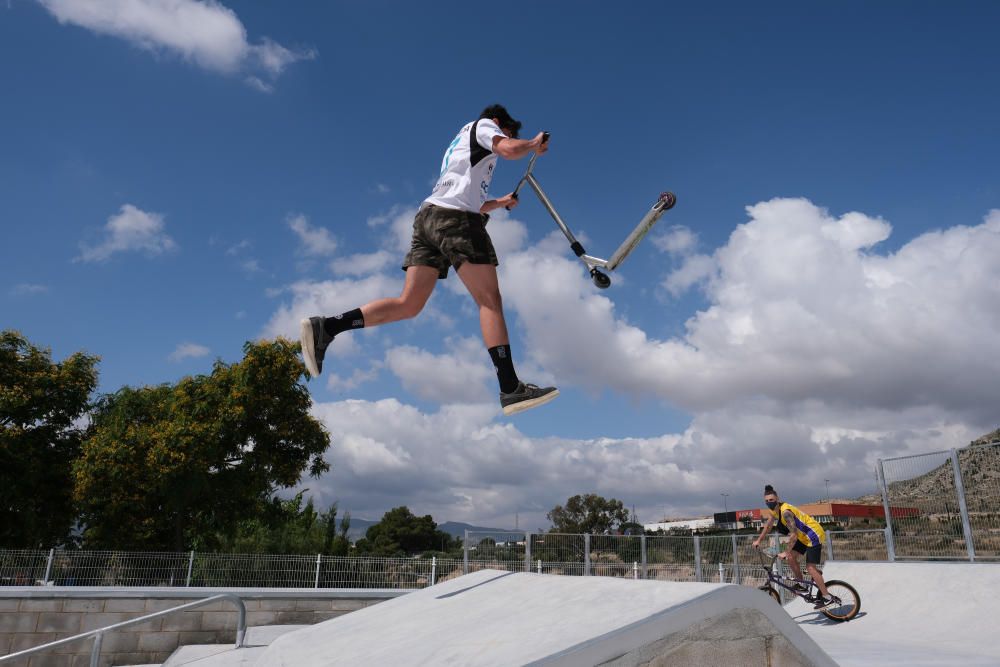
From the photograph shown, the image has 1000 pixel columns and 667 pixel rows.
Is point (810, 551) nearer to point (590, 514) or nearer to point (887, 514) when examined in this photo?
point (887, 514)


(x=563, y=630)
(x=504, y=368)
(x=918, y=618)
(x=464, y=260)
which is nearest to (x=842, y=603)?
(x=918, y=618)

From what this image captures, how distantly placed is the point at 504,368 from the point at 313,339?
1.26 m

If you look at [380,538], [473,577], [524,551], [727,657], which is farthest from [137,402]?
[380,538]

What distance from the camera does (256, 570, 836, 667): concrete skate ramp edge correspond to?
9.55 ft

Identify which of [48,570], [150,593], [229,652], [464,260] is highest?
[464,260]

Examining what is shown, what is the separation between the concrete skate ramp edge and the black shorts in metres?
6.03

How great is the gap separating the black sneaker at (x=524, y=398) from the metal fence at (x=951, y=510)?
11.6m

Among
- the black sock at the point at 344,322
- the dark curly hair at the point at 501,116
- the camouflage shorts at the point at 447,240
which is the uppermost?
the dark curly hair at the point at 501,116

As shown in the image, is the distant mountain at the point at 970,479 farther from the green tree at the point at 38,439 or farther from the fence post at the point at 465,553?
the green tree at the point at 38,439

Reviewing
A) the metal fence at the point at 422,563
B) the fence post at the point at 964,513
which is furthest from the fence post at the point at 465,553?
the fence post at the point at 964,513

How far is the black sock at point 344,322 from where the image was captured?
4.36m

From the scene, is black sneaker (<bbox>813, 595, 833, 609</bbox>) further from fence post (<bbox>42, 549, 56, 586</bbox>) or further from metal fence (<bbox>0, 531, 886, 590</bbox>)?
fence post (<bbox>42, 549, 56, 586</bbox>)

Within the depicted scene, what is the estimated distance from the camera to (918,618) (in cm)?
912

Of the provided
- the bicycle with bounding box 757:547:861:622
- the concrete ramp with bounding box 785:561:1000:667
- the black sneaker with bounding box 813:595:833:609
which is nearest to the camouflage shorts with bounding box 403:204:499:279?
the concrete ramp with bounding box 785:561:1000:667
